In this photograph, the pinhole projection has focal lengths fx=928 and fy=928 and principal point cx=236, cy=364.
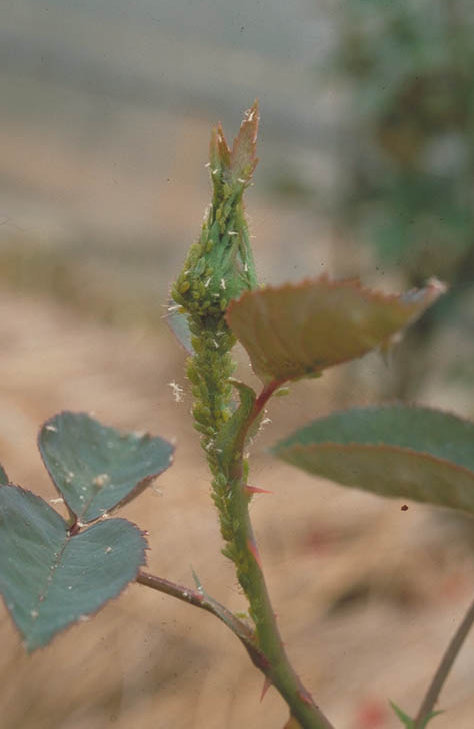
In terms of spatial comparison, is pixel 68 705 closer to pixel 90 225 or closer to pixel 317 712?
pixel 317 712

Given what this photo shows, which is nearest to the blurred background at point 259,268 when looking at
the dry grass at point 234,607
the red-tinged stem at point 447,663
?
the dry grass at point 234,607

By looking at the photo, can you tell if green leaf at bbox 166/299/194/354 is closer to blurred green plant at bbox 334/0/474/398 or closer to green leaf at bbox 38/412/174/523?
green leaf at bbox 38/412/174/523

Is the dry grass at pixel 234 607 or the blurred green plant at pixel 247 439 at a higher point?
the blurred green plant at pixel 247 439

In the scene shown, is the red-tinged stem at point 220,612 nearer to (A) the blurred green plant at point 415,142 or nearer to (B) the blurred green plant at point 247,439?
(B) the blurred green plant at point 247,439

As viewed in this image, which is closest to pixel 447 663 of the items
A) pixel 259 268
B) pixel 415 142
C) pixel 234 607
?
pixel 259 268

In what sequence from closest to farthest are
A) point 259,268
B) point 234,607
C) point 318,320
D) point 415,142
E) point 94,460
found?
point 318,320, point 94,460, point 259,268, point 234,607, point 415,142

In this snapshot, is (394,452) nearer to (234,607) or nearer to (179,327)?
(179,327)

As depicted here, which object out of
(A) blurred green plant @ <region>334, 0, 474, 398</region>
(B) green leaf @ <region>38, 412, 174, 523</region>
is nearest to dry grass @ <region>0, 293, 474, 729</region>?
(B) green leaf @ <region>38, 412, 174, 523</region>
